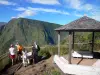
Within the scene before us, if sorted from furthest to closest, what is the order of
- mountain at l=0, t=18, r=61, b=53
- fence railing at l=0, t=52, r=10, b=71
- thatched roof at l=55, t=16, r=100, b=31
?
mountain at l=0, t=18, r=61, b=53 → fence railing at l=0, t=52, r=10, b=71 → thatched roof at l=55, t=16, r=100, b=31

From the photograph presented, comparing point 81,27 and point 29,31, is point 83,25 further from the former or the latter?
point 29,31

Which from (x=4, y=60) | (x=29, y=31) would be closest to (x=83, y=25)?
(x=4, y=60)

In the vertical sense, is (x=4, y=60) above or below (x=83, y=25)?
below

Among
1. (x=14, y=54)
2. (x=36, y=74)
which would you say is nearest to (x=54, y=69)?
(x=36, y=74)

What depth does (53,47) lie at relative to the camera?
69.2ft

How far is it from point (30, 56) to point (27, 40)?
143624 millimetres

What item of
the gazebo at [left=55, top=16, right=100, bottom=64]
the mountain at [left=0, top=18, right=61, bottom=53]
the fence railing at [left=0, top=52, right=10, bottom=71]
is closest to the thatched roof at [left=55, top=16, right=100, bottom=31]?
the gazebo at [left=55, top=16, right=100, bottom=64]

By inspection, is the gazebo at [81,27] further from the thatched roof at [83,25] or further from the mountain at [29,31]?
the mountain at [29,31]

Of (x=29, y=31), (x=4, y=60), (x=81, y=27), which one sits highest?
(x=81, y=27)

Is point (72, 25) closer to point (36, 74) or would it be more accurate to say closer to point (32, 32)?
point (36, 74)

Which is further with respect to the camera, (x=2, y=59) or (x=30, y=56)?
(x=30, y=56)

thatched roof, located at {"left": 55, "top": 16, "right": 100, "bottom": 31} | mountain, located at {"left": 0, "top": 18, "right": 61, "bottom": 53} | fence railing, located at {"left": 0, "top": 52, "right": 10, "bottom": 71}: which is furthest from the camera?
mountain, located at {"left": 0, "top": 18, "right": 61, "bottom": 53}

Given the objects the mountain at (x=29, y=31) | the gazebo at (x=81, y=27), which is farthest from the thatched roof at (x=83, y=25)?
the mountain at (x=29, y=31)

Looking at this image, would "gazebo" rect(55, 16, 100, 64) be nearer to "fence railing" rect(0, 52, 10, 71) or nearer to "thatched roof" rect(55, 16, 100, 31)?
"thatched roof" rect(55, 16, 100, 31)
